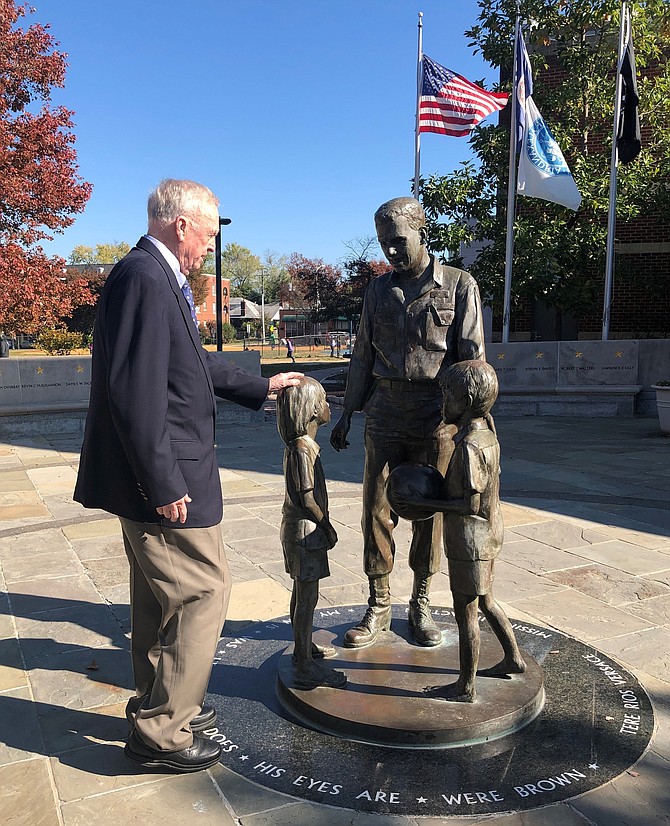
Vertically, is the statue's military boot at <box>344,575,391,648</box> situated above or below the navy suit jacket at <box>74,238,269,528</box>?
below

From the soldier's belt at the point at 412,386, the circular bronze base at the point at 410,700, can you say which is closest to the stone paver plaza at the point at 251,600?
the circular bronze base at the point at 410,700

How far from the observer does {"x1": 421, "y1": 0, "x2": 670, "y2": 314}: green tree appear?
13844 mm

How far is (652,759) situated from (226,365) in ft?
7.35

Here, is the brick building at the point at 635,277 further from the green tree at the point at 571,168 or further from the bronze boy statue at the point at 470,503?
the bronze boy statue at the point at 470,503

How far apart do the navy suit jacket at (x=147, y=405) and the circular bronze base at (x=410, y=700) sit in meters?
0.98

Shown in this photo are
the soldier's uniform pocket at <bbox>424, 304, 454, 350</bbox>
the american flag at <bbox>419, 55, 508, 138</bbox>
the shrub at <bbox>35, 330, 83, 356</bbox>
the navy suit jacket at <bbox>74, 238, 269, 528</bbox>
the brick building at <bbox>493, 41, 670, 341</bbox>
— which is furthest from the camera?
the shrub at <bbox>35, 330, 83, 356</bbox>

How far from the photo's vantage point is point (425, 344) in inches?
129

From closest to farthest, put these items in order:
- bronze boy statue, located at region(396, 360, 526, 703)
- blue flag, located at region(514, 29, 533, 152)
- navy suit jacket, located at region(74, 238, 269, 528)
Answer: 1. navy suit jacket, located at region(74, 238, 269, 528)
2. bronze boy statue, located at region(396, 360, 526, 703)
3. blue flag, located at region(514, 29, 533, 152)

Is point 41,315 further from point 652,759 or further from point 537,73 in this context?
point 652,759

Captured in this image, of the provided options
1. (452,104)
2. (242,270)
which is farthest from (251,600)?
(242,270)

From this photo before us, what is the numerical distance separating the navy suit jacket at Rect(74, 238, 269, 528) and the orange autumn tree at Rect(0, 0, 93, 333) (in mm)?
11623

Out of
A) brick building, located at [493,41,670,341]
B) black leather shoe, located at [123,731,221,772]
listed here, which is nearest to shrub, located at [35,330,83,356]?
brick building, located at [493,41,670,341]

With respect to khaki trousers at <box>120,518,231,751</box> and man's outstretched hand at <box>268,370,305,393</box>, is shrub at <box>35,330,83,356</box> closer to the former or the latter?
man's outstretched hand at <box>268,370,305,393</box>

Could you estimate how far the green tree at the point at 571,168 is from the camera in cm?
1384
